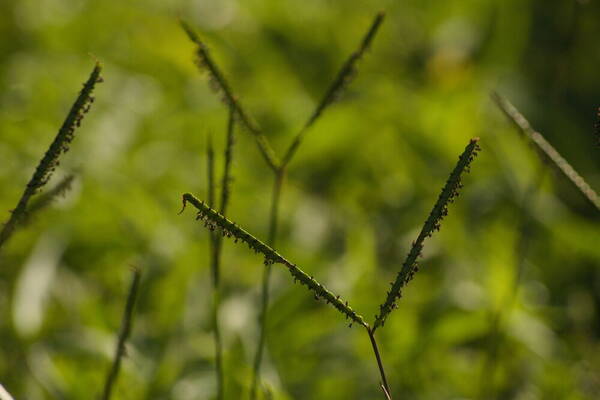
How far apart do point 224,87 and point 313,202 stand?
2.44ft

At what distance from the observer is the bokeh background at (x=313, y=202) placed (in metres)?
0.81

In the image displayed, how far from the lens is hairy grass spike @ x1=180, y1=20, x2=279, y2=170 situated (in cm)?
46

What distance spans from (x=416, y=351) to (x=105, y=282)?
1.37 feet

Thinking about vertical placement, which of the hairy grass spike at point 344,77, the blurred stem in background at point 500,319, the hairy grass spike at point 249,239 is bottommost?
the hairy grass spike at point 249,239

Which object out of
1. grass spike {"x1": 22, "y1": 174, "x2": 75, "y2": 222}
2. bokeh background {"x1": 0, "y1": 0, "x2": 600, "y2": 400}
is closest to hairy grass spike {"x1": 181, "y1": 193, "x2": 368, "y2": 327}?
grass spike {"x1": 22, "y1": 174, "x2": 75, "y2": 222}

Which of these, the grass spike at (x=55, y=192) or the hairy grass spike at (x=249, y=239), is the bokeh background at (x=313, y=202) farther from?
the hairy grass spike at (x=249, y=239)

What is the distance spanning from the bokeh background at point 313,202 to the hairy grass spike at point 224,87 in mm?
178

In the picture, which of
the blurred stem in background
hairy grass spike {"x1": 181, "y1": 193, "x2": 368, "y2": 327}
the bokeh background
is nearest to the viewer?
hairy grass spike {"x1": 181, "y1": 193, "x2": 368, "y2": 327}

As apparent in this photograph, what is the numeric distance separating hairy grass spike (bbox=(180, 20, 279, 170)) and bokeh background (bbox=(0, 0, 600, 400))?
178 millimetres

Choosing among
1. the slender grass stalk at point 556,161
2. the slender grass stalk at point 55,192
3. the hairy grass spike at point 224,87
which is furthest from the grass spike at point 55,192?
the slender grass stalk at point 556,161

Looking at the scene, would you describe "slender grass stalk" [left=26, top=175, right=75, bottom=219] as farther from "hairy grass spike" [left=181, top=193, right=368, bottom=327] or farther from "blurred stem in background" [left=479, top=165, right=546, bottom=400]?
"blurred stem in background" [left=479, top=165, right=546, bottom=400]

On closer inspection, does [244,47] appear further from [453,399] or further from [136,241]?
[453,399]

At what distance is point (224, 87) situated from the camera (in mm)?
465

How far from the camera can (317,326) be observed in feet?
2.94
